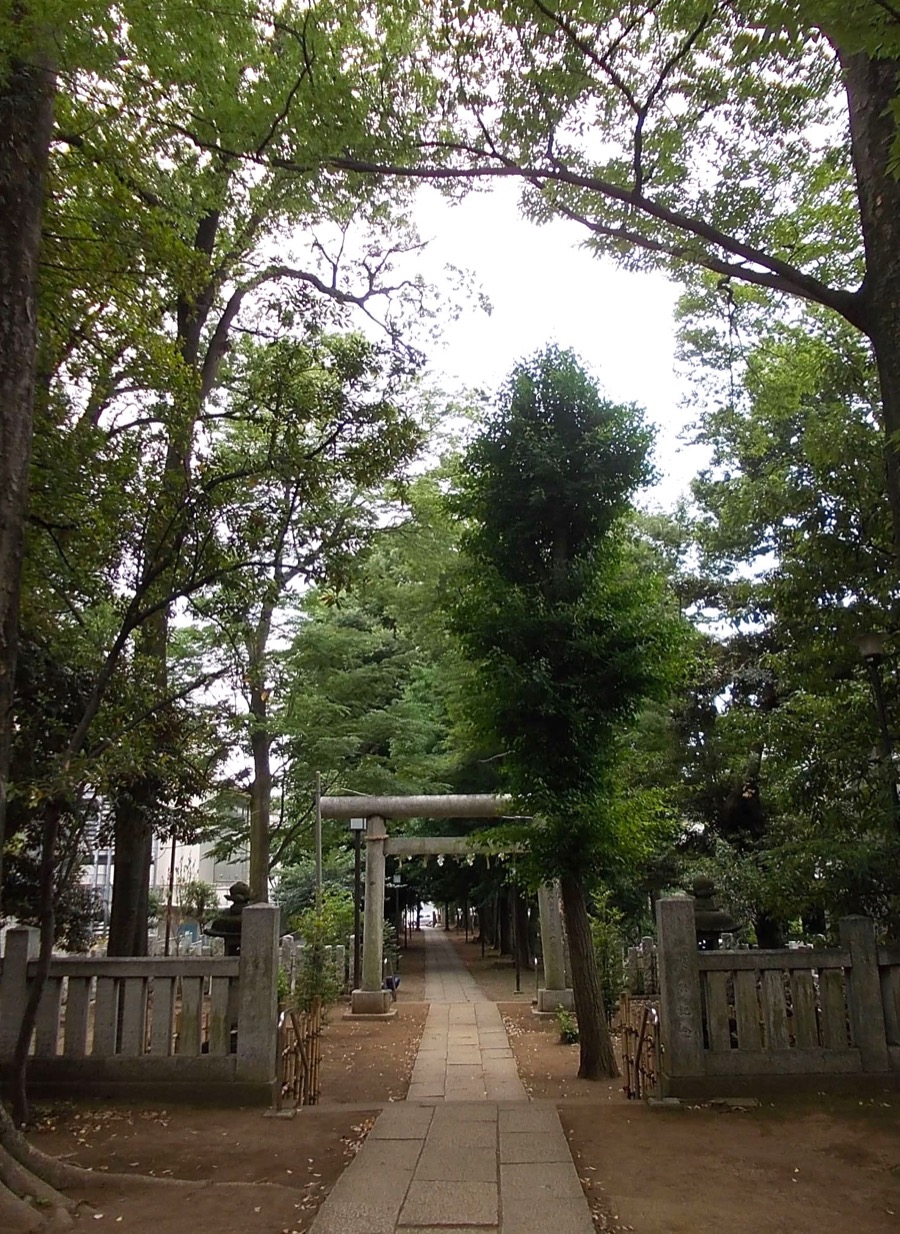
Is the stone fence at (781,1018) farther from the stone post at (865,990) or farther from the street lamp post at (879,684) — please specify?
the street lamp post at (879,684)

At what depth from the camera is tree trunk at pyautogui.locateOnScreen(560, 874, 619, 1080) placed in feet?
27.5

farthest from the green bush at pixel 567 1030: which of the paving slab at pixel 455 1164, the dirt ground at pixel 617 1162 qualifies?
the paving slab at pixel 455 1164

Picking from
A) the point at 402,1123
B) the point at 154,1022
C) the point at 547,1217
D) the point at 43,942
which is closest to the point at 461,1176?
the point at 547,1217

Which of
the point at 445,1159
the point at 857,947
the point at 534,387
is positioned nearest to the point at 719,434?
the point at 534,387

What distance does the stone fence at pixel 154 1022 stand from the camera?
649cm

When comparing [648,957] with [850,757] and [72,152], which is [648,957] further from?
[72,152]

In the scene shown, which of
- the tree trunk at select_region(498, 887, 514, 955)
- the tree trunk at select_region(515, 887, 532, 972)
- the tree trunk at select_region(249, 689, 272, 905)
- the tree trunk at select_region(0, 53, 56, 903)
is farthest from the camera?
the tree trunk at select_region(498, 887, 514, 955)

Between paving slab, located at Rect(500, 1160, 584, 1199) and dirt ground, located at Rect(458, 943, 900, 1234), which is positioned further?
paving slab, located at Rect(500, 1160, 584, 1199)

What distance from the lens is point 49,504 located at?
6383mm

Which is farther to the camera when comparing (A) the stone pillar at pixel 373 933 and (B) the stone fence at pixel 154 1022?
(A) the stone pillar at pixel 373 933

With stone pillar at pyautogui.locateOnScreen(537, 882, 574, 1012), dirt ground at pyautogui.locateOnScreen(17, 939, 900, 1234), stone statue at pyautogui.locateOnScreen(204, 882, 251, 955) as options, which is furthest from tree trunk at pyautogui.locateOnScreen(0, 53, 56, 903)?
stone pillar at pyautogui.locateOnScreen(537, 882, 574, 1012)

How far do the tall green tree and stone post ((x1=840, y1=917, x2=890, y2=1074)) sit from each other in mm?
2263

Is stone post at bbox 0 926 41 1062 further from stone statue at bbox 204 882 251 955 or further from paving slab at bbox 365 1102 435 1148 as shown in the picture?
paving slab at bbox 365 1102 435 1148

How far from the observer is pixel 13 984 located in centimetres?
662
